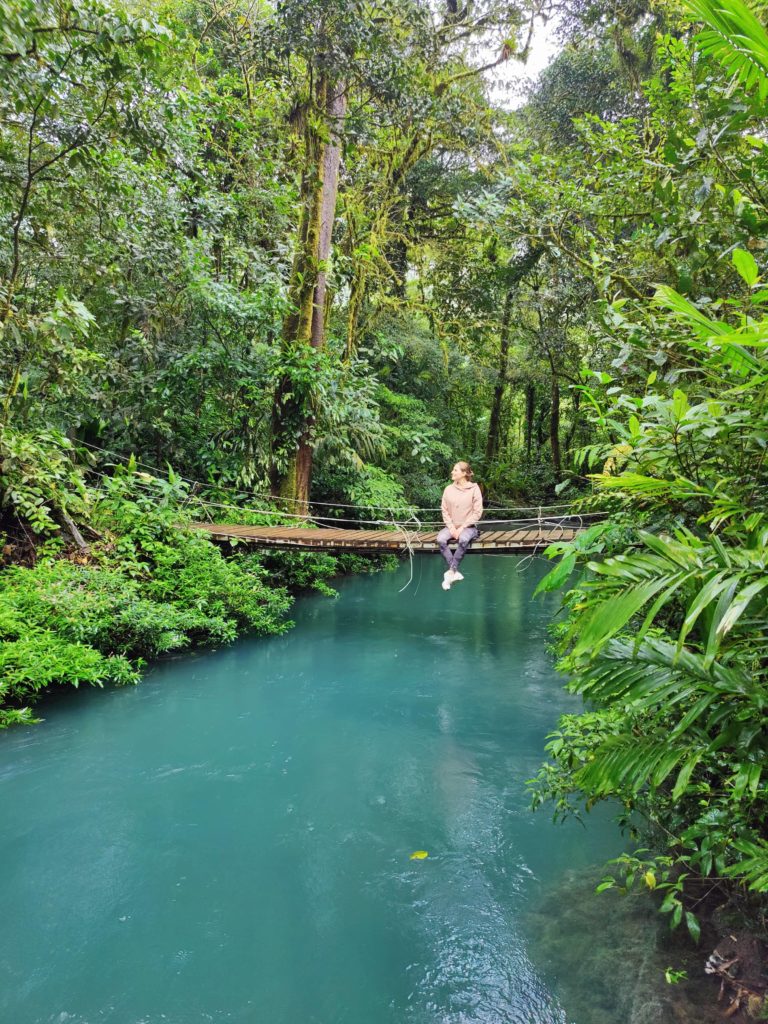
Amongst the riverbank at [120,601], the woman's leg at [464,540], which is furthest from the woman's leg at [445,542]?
the riverbank at [120,601]

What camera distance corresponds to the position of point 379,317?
9984mm

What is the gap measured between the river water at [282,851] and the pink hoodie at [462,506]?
125 cm

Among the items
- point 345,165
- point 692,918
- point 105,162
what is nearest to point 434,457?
point 345,165

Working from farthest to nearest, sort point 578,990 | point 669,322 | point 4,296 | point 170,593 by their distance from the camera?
point 170,593
point 4,296
point 669,322
point 578,990

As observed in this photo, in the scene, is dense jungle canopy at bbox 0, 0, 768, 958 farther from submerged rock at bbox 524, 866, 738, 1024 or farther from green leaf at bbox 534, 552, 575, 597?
submerged rock at bbox 524, 866, 738, 1024

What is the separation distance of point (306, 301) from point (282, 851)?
19.1 feet

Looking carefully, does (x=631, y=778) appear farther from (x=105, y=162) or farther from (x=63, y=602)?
(x=105, y=162)

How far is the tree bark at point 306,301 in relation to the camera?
21.7ft

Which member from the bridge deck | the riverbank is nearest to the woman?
the bridge deck

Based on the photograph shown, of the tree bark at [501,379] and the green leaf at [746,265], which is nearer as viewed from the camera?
the green leaf at [746,265]

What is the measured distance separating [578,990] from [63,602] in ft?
11.4

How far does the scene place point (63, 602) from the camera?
385 centimetres

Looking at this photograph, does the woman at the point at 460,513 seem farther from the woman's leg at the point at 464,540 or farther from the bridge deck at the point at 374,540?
the bridge deck at the point at 374,540

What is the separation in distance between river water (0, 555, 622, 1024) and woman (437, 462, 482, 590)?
1.05 meters
